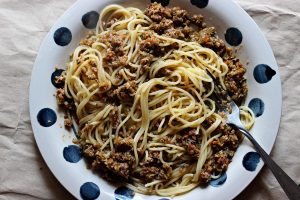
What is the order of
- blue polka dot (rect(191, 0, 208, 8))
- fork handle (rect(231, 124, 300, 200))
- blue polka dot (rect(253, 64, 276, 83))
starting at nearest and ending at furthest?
fork handle (rect(231, 124, 300, 200)), blue polka dot (rect(253, 64, 276, 83)), blue polka dot (rect(191, 0, 208, 8))

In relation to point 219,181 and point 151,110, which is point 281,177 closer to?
point 219,181

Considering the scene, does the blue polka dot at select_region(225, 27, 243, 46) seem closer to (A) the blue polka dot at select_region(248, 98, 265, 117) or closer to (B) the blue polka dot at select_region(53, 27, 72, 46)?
(A) the blue polka dot at select_region(248, 98, 265, 117)

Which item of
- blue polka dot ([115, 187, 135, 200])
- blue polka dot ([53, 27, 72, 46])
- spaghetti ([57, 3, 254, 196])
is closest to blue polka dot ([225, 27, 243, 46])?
spaghetti ([57, 3, 254, 196])

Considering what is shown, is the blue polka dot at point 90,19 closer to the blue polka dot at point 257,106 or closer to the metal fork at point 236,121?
the metal fork at point 236,121

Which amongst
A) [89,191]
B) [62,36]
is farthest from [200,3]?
[89,191]

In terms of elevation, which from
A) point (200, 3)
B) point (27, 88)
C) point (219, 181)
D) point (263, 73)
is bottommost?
point (219, 181)

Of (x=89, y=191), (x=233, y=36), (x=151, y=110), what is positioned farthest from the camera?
(x=233, y=36)

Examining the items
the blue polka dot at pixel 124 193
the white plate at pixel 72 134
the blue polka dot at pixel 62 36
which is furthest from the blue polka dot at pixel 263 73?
the blue polka dot at pixel 62 36

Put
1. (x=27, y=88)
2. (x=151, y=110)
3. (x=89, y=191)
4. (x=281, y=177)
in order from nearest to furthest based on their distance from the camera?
1. (x=281, y=177)
2. (x=89, y=191)
3. (x=151, y=110)
4. (x=27, y=88)
